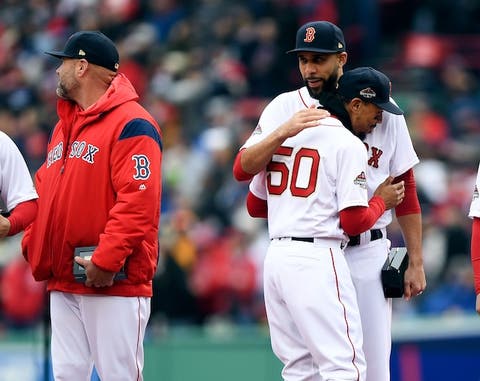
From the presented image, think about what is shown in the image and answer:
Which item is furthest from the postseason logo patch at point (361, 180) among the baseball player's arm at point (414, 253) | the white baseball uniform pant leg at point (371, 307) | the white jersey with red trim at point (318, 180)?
the baseball player's arm at point (414, 253)

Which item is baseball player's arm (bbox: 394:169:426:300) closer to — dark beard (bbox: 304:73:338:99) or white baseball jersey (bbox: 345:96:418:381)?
white baseball jersey (bbox: 345:96:418:381)

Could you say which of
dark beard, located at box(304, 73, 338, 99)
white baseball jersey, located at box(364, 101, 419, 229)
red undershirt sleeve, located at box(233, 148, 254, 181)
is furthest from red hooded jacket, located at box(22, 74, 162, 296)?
white baseball jersey, located at box(364, 101, 419, 229)

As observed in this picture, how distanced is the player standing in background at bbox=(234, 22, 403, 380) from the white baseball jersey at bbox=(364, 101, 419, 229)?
25 cm

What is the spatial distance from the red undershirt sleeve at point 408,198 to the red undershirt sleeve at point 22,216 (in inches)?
67.9

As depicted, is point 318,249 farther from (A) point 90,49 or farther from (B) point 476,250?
(A) point 90,49

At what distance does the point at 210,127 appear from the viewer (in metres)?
14.0

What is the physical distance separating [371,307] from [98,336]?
125cm

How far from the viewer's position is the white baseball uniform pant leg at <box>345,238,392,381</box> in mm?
5578

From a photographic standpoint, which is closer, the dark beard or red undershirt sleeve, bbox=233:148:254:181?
red undershirt sleeve, bbox=233:148:254:181

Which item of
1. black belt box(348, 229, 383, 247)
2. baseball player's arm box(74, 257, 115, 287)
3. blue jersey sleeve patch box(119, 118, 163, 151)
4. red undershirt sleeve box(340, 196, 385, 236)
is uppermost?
blue jersey sleeve patch box(119, 118, 163, 151)

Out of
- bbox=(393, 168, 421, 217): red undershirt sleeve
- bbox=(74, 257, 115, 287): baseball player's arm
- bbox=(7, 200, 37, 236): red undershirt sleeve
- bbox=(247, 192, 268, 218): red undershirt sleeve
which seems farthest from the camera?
bbox=(393, 168, 421, 217): red undershirt sleeve

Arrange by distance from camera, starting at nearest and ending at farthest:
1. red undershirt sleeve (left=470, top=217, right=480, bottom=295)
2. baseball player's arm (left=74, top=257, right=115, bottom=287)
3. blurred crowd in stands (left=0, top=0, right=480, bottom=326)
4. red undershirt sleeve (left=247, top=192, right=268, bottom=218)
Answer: baseball player's arm (left=74, top=257, right=115, bottom=287) < red undershirt sleeve (left=470, top=217, right=480, bottom=295) < red undershirt sleeve (left=247, top=192, right=268, bottom=218) < blurred crowd in stands (left=0, top=0, right=480, bottom=326)

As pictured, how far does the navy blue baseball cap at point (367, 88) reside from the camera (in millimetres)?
5430

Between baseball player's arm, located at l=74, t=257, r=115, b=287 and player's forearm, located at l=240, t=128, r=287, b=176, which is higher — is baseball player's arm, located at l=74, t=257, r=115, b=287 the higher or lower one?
the lower one
